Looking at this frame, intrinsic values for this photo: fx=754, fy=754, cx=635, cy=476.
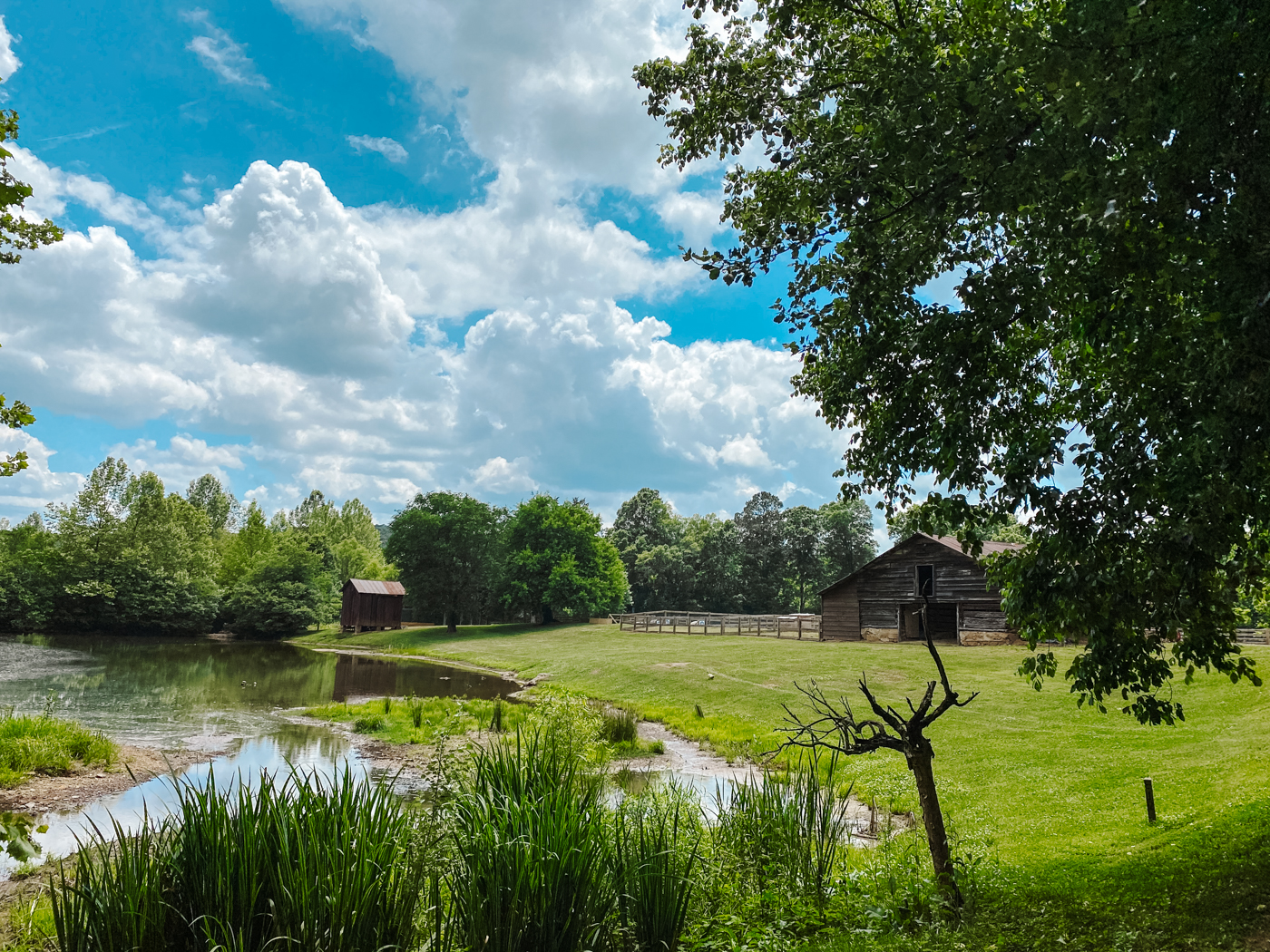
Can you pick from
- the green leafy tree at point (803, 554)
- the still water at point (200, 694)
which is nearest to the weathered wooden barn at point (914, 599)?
the still water at point (200, 694)

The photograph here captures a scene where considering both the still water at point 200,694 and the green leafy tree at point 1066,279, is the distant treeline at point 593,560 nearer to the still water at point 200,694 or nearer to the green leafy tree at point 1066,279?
the still water at point 200,694

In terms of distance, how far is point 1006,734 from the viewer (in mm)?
17828

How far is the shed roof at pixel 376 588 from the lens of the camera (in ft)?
231

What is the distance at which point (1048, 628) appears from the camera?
707cm

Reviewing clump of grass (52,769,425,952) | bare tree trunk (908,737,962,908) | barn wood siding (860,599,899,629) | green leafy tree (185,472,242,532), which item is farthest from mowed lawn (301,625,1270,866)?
green leafy tree (185,472,242,532)

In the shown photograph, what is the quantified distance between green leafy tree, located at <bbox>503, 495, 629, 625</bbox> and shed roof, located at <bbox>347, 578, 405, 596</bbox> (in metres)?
11.9

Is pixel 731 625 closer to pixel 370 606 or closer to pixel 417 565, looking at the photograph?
pixel 417 565

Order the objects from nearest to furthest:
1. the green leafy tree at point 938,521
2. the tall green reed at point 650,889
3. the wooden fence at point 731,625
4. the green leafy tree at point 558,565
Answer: the tall green reed at point 650,889 → the green leafy tree at point 938,521 → the wooden fence at point 731,625 → the green leafy tree at point 558,565

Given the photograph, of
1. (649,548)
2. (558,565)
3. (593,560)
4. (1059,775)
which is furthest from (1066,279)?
(649,548)

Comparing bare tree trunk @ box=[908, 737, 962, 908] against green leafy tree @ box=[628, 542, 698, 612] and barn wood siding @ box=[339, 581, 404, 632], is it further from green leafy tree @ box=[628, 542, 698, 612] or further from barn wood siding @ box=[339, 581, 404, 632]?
green leafy tree @ box=[628, 542, 698, 612]

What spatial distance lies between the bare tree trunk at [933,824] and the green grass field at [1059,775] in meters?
0.36

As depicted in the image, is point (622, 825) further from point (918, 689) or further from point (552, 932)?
point (918, 689)

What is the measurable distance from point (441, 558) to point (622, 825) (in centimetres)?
6414

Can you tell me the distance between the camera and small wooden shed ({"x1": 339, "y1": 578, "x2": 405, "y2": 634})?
7012cm
